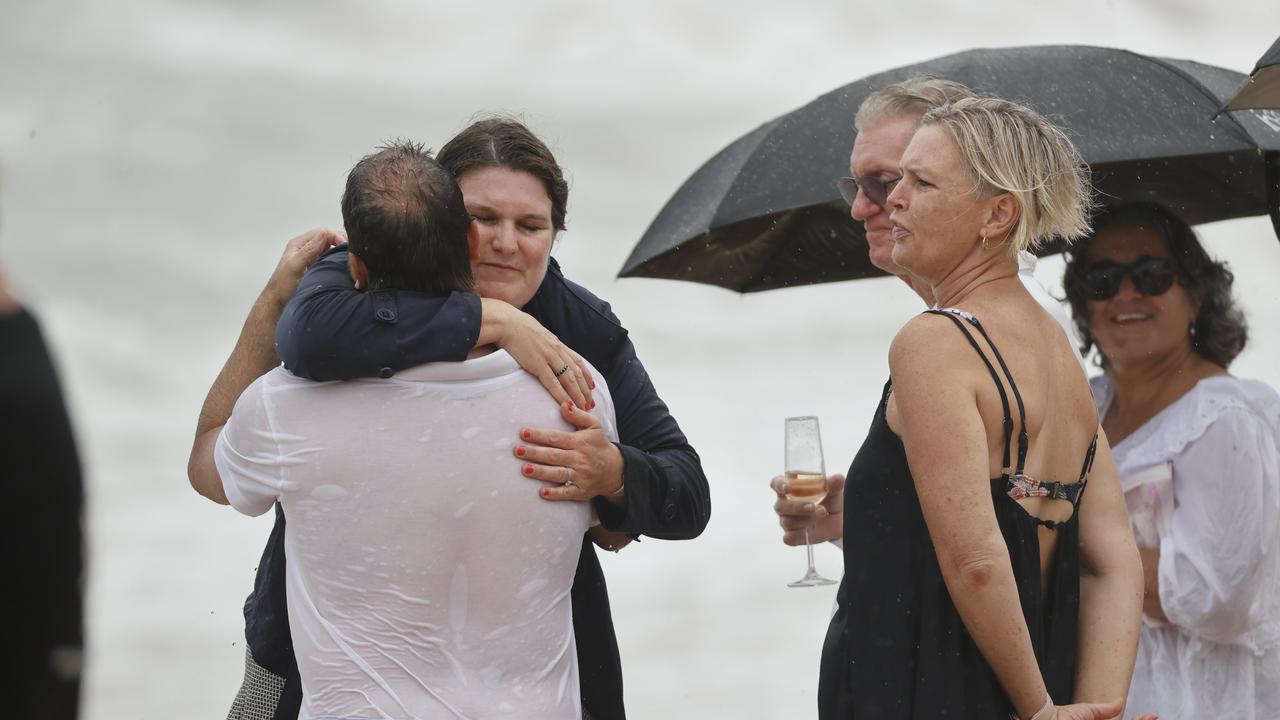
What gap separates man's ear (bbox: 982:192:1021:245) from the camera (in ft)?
9.18

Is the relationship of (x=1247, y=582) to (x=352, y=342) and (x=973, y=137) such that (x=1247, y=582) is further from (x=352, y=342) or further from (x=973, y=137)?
(x=352, y=342)

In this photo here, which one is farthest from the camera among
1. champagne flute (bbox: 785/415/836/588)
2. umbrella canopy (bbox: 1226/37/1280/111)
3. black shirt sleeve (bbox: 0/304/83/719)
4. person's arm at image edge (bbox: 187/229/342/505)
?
champagne flute (bbox: 785/415/836/588)

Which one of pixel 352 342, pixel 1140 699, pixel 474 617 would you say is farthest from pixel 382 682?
pixel 1140 699

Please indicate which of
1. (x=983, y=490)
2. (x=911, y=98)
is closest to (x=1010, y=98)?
(x=911, y=98)

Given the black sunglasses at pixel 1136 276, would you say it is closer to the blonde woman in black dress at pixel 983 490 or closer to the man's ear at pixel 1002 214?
the blonde woman in black dress at pixel 983 490

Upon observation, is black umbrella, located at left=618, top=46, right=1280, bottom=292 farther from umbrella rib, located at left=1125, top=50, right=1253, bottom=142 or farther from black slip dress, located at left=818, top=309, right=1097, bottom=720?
black slip dress, located at left=818, top=309, right=1097, bottom=720

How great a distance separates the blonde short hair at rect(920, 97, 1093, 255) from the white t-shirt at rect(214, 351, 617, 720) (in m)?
0.93

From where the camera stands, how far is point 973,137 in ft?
9.22

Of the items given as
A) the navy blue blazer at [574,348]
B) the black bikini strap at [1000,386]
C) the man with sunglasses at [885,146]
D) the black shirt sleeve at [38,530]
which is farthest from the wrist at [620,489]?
the black shirt sleeve at [38,530]

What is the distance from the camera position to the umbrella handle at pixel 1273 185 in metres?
4.61

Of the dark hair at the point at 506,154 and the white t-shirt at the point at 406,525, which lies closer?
the white t-shirt at the point at 406,525

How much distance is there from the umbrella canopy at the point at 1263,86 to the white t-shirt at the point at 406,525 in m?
2.23

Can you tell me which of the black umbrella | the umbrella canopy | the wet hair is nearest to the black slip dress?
the wet hair

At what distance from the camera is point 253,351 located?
9.30ft
